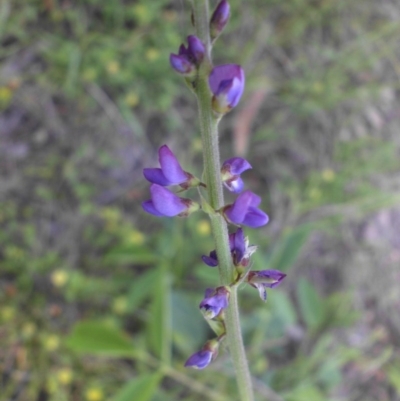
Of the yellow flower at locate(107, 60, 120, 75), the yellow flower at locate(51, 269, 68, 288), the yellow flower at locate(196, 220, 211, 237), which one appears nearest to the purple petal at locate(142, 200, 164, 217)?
the yellow flower at locate(196, 220, 211, 237)

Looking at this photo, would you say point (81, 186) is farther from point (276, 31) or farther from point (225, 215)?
point (225, 215)

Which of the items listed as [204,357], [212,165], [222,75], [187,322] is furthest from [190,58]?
[187,322]

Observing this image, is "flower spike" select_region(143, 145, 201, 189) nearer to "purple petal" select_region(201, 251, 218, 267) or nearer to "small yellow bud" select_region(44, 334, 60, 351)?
"purple petal" select_region(201, 251, 218, 267)

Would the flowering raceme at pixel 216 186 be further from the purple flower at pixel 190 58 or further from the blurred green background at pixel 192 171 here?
the blurred green background at pixel 192 171

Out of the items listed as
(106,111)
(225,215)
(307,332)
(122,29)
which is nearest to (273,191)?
(307,332)

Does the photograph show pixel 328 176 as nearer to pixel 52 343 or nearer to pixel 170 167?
pixel 52 343

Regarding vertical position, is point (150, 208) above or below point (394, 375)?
above

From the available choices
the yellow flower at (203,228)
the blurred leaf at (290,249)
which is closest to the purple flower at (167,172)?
the blurred leaf at (290,249)
